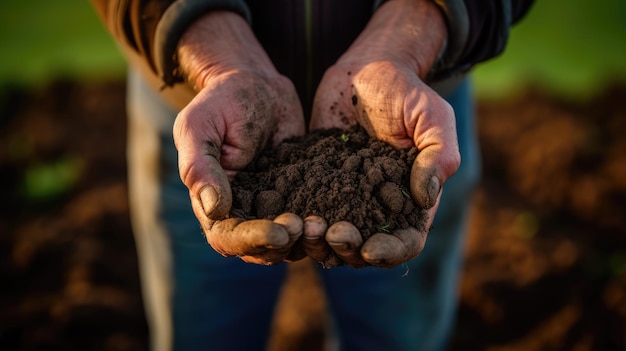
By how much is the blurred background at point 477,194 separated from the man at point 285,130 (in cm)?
68

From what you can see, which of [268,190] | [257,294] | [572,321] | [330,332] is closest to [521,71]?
[572,321]

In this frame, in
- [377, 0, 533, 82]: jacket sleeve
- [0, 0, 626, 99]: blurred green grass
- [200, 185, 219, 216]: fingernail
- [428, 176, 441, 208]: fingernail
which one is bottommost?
[0, 0, 626, 99]: blurred green grass

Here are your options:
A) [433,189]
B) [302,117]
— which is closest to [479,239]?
[302,117]

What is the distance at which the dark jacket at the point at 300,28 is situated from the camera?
56.0 inches

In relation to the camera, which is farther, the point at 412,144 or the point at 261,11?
the point at 261,11

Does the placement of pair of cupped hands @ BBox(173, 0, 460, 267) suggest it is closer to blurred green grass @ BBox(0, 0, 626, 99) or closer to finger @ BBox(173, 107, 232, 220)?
finger @ BBox(173, 107, 232, 220)

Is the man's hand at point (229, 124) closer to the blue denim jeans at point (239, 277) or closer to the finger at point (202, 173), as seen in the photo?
the finger at point (202, 173)

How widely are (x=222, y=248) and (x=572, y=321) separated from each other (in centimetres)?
192

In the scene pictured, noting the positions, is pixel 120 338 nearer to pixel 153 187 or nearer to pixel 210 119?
pixel 153 187

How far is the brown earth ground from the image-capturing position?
8.18 feet

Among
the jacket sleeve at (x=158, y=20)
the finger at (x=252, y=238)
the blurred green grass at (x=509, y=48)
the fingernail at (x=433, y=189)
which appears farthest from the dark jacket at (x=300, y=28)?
the blurred green grass at (x=509, y=48)

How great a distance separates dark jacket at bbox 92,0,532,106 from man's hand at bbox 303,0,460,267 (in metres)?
0.06

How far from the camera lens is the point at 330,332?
7.07 ft

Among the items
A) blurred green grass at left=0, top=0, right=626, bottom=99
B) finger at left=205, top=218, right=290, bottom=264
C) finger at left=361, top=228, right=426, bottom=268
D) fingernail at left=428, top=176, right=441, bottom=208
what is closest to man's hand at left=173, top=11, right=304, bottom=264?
finger at left=205, top=218, right=290, bottom=264
